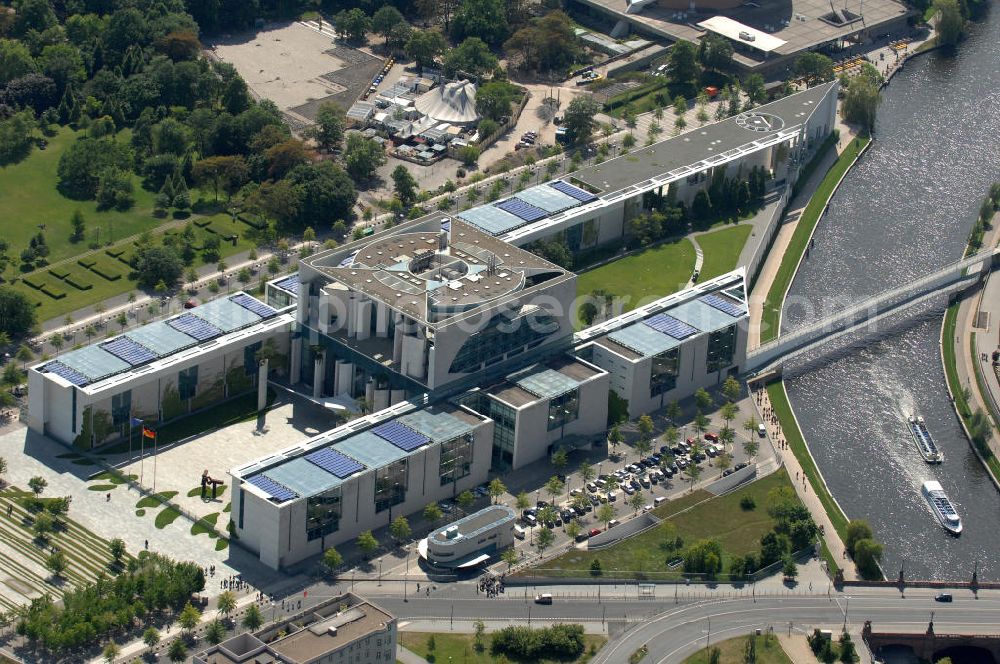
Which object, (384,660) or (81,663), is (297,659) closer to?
(384,660)

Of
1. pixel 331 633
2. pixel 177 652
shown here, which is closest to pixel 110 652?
pixel 177 652

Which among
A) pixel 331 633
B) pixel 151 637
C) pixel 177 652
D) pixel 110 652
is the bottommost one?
pixel 177 652

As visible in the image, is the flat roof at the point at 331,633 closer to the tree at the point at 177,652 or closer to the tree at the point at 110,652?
the tree at the point at 177,652

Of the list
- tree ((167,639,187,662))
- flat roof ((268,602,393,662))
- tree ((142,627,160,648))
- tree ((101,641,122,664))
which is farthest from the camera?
tree ((142,627,160,648))

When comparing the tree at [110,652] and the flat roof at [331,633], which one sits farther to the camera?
the tree at [110,652]

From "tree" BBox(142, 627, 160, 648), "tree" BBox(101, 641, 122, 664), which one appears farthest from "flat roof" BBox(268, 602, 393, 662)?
"tree" BBox(101, 641, 122, 664)

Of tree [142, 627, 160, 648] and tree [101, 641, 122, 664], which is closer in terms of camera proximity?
tree [101, 641, 122, 664]

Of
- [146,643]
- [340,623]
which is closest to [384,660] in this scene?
[340,623]

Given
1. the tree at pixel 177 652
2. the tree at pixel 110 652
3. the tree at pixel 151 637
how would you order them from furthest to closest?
1. the tree at pixel 151 637
2. the tree at pixel 177 652
3. the tree at pixel 110 652

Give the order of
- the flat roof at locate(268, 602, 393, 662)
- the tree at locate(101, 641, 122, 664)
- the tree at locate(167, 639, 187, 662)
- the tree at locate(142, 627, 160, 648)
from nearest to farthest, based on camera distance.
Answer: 1. the flat roof at locate(268, 602, 393, 662)
2. the tree at locate(101, 641, 122, 664)
3. the tree at locate(167, 639, 187, 662)
4. the tree at locate(142, 627, 160, 648)

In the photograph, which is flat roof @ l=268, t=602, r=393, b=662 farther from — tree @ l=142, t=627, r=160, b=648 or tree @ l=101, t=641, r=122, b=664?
tree @ l=101, t=641, r=122, b=664

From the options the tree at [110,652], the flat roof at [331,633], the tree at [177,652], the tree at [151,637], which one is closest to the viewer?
the flat roof at [331,633]

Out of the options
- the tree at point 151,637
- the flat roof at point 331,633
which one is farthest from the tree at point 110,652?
the flat roof at point 331,633

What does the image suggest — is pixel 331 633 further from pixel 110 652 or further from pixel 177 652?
pixel 110 652
